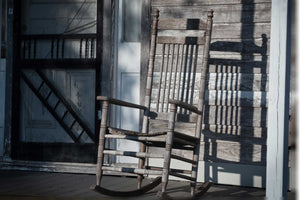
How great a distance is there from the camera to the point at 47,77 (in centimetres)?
386

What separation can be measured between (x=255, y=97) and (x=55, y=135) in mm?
1588

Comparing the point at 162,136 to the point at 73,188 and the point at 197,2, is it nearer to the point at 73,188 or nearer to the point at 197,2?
the point at 73,188

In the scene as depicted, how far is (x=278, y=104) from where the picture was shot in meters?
2.46

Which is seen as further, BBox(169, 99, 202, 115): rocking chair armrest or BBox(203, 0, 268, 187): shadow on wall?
BBox(203, 0, 268, 187): shadow on wall

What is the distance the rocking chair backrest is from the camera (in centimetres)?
301

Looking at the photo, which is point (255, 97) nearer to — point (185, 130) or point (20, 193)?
point (185, 130)

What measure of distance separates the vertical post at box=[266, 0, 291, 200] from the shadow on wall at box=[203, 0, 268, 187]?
77 centimetres

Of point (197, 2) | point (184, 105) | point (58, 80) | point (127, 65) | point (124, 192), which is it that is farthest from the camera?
point (58, 80)

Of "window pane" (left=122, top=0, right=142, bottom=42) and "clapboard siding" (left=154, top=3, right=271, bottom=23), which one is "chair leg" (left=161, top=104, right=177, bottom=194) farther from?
"window pane" (left=122, top=0, right=142, bottom=42)

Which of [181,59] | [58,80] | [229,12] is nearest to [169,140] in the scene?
[181,59]

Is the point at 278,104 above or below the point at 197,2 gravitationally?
below

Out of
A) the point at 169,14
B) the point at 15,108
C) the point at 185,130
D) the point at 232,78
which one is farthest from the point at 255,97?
the point at 15,108

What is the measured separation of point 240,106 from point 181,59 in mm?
533

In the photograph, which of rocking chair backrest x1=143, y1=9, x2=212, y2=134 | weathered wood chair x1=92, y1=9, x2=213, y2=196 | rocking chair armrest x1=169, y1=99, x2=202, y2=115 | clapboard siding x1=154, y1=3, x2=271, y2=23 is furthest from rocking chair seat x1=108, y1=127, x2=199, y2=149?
clapboard siding x1=154, y1=3, x2=271, y2=23
